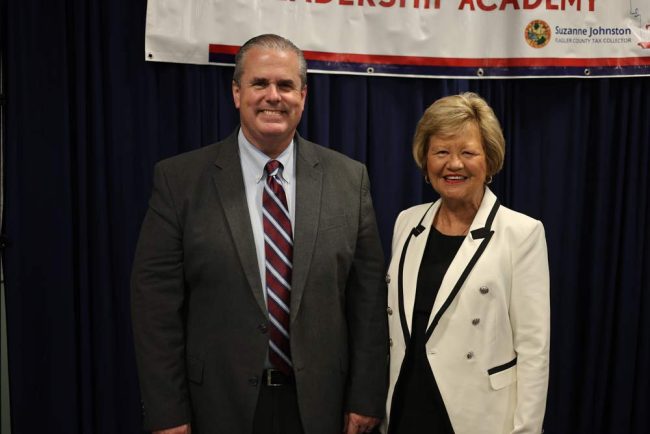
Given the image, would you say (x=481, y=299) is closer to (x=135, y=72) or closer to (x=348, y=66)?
(x=348, y=66)

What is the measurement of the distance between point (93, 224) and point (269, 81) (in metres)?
1.06

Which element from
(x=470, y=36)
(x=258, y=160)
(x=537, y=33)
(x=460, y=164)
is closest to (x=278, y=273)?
(x=258, y=160)

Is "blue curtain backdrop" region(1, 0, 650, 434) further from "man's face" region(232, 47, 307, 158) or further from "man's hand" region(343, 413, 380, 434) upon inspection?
"man's hand" region(343, 413, 380, 434)

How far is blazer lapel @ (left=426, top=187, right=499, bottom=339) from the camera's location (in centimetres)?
178

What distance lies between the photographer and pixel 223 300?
5.82 feet

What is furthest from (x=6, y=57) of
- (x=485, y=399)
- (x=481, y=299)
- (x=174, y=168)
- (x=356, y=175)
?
(x=485, y=399)

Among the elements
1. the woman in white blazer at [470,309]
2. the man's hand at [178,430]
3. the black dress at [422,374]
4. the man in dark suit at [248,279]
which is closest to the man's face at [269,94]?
the man in dark suit at [248,279]

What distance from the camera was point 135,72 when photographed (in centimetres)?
243

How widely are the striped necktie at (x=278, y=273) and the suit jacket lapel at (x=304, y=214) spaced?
0.10 feet

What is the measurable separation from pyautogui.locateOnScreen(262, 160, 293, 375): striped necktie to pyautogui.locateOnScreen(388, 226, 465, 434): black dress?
34 centimetres

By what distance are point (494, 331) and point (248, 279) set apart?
0.69 metres

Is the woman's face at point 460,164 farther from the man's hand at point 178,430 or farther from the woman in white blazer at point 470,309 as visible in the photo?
the man's hand at point 178,430

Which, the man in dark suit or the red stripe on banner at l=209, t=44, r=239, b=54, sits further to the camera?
the red stripe on banner at l=209, t=44, r=239, b=54

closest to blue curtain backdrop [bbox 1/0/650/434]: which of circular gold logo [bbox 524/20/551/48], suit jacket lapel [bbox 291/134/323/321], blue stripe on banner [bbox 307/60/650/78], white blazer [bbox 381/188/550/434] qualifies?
blue stripe on banner [bbox 307/60/650/78]
